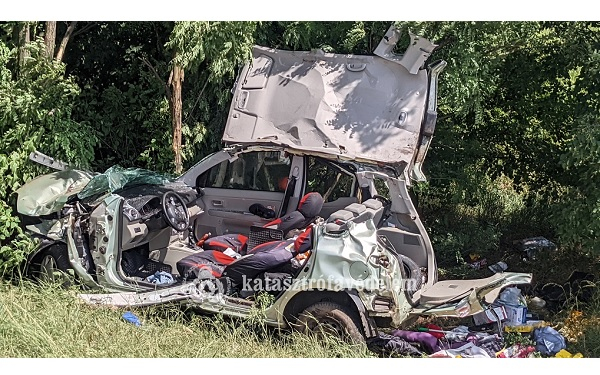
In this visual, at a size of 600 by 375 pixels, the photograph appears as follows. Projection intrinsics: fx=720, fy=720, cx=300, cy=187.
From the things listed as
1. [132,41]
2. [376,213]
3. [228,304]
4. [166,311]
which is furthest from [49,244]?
[132,41]

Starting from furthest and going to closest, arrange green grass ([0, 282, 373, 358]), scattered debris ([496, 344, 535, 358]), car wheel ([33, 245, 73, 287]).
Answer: car wheel ([33, 245, 73, 287])
scattered debris ([496, 344, 535, 358])
green grass ([0, 282, 373, 358])

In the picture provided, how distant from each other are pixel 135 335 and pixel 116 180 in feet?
5.71

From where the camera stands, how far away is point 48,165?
7.29m

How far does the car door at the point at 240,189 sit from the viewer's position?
7.14 metres

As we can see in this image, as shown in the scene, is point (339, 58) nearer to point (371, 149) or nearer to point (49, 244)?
point (371, 149)

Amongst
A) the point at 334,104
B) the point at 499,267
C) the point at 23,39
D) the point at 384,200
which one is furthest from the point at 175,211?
the point at 499,267

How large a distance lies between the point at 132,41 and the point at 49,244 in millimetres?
4137

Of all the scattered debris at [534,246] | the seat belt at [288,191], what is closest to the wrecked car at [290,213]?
the seat belt at [288,191]

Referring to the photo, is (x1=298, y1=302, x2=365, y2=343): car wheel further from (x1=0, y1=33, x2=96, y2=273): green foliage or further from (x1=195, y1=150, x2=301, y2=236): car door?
(x1=0, y1=33, x2=96, y2=273): green foliage

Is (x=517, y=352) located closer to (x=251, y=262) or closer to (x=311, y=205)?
(x=311, y=205)

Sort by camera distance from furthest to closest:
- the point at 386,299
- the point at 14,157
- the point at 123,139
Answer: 1. the point at 123,139
2. the point at 14,157
3. the point at 386,299

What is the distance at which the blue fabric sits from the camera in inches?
258

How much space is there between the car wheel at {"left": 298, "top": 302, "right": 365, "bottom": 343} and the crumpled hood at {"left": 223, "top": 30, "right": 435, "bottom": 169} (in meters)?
1.39

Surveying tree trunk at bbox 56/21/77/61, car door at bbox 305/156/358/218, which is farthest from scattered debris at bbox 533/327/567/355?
tree trunk at bbox 56/21/77/61
